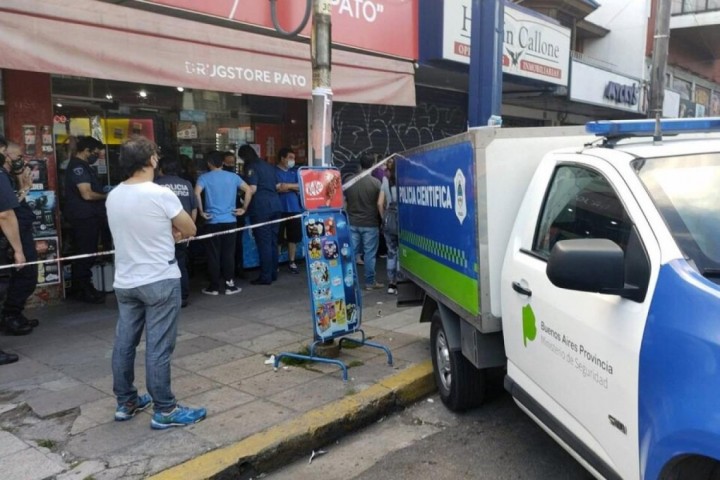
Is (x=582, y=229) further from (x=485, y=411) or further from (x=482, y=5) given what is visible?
(x=482, y=5)

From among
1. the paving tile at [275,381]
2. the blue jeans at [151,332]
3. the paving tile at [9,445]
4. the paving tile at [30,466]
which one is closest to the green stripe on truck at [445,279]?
the paving tile at [275,381]

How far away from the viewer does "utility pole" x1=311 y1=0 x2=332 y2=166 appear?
498cm

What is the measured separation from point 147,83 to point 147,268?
3064mm

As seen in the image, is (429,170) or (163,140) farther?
(163,140)

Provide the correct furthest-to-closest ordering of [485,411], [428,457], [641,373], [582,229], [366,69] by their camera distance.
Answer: [366,69] < [485,411] < [428,457] < [582,229] < [641,373]

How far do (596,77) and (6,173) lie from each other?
12465mm

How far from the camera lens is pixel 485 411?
447cm

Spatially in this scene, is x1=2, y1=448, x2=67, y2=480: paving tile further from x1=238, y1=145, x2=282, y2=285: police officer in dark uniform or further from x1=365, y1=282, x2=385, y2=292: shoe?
x1=365, y1=282, x2=385, y2=292: shoe

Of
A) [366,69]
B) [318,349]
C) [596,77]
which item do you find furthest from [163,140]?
[596,77]

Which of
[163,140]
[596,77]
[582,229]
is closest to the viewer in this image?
[582,229]

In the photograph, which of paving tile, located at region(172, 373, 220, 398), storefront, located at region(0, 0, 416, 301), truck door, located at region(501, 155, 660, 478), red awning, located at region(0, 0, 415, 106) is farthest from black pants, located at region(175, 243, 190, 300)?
truck door, located at region(501, 155, 660, 478)

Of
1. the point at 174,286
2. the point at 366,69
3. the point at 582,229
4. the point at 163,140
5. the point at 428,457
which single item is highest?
the point at 366,69

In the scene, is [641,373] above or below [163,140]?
below

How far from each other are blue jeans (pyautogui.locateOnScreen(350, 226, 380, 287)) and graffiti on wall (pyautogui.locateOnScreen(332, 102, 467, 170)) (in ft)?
7.77
